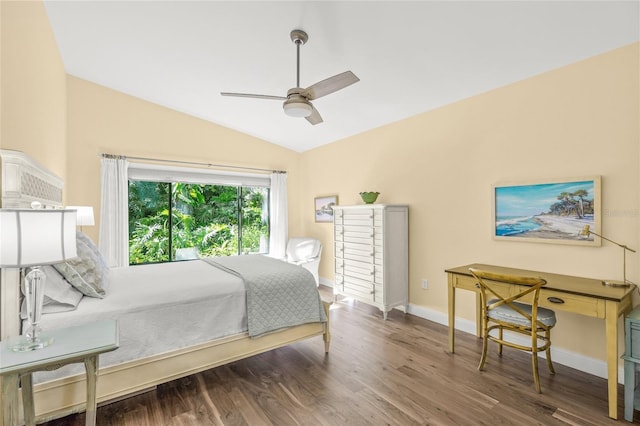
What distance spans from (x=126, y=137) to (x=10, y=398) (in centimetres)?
364

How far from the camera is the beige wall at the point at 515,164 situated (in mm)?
2340

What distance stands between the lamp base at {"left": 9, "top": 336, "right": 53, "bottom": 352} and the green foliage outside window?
3.17 metres

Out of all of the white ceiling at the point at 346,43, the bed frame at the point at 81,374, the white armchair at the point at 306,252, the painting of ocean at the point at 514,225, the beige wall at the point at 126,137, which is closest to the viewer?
the bed frame at the point at 81,374

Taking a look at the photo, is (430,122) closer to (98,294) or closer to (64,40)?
(98,294)

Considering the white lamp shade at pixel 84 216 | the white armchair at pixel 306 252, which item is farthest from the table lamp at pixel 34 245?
the white armchair at pixel 306 252

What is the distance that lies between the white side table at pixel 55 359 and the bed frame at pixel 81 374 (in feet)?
0.59

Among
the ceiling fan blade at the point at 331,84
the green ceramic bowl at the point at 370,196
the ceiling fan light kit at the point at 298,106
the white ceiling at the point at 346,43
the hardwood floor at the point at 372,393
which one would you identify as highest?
the white ceiling at the point at 346,43

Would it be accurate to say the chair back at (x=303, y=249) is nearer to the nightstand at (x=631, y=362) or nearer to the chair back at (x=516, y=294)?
the chair back at (x=516, y=294)

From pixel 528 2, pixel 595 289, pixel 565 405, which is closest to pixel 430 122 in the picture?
pixel 528 2

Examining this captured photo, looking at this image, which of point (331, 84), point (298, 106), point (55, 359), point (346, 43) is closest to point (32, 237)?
point (55, 359)

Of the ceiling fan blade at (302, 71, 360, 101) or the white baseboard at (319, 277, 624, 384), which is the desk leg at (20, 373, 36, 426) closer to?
the ceiling fan blade at (302, 71, 360, 101)

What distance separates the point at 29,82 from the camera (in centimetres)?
214

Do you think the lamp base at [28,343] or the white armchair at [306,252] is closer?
the lamp base at [28,343]

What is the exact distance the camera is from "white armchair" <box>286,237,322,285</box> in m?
4.96
